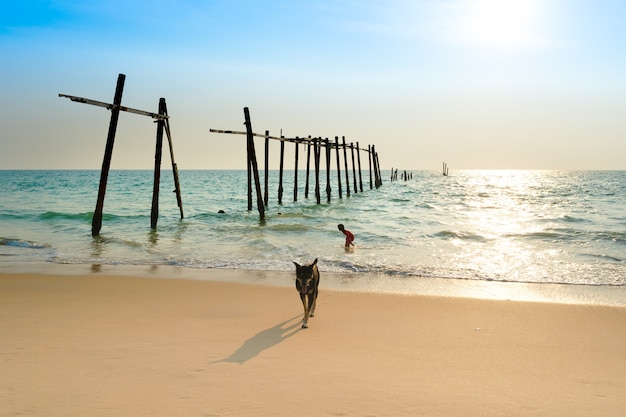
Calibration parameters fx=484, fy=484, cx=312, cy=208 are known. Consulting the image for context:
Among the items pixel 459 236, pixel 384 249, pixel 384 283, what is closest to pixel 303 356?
pixel 384 283

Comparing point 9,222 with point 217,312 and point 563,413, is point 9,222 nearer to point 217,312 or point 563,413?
point 217,312

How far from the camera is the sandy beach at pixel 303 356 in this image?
367cm

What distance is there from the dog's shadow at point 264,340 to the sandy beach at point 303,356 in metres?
0.02

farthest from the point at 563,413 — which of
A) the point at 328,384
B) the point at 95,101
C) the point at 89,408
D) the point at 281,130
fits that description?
the point at 281,130

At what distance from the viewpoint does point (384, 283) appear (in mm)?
8773

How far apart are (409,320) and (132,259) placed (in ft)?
24.6

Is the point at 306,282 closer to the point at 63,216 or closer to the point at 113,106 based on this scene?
the point at 113,106

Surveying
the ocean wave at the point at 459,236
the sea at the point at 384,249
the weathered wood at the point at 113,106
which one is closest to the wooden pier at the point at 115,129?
the weathered wood at the point at 113,106

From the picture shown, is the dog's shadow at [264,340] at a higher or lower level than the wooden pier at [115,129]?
lower

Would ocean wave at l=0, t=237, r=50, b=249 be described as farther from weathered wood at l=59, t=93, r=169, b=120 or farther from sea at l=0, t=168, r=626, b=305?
weathered wood at l=59, t=93, r=169, b=120

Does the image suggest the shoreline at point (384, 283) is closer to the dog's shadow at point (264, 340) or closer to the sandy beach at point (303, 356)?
the sandy beach at point (303, 356)

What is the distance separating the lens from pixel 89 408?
353 centimetres

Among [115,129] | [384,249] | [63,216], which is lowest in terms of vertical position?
[63,216]

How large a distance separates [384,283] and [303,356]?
14.1 ft
